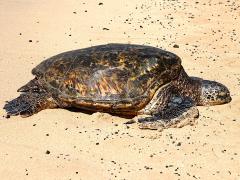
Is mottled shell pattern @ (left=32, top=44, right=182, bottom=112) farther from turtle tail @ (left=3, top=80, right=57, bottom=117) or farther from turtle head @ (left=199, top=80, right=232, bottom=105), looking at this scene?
turtle head @ (left=199, top=80, right=232, bottom=105)

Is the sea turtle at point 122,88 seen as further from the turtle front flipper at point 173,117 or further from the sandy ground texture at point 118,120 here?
the sandy ground texture at point 118,120

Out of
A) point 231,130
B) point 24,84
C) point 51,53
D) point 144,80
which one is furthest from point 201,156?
point 51,53

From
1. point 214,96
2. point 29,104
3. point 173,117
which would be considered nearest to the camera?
point 173,117

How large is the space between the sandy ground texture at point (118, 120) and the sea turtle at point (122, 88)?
170 millimetres

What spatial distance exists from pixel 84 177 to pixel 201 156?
1.50 meters

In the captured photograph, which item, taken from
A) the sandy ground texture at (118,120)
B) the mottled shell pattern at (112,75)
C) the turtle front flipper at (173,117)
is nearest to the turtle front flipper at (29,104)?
the sandy ground texture at (118,120)

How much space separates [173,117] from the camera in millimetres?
5895

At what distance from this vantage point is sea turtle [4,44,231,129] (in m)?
5.97

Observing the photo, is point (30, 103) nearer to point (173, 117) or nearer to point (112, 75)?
point (112, 75)

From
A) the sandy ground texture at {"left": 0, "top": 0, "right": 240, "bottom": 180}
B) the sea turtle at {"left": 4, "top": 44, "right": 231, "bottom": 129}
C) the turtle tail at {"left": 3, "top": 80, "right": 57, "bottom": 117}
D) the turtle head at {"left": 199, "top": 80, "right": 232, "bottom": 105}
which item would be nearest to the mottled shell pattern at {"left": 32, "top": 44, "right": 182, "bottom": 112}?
the sea turtle at {"left": 4, "top": 44, "right": 231, "bottom": 129}

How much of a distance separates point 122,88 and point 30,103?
1.43 m

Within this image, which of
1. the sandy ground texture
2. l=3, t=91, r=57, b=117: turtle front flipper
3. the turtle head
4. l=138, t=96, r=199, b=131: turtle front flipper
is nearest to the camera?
the sandy ground texture

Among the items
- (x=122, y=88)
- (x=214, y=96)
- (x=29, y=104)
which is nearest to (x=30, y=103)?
(x=29, y=104)

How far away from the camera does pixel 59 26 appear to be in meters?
10.1
